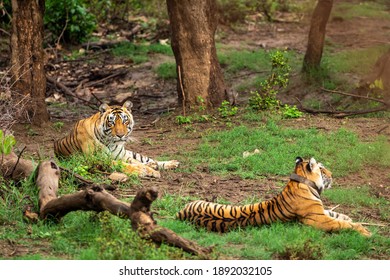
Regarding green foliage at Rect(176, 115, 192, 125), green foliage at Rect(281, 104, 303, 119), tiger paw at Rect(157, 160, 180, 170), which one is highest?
green foliage at Rect(281, 104, 303, 119)

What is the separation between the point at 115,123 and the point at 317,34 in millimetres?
5046

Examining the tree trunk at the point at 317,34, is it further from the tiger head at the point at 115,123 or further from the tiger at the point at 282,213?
the tiger at the point at 282,213

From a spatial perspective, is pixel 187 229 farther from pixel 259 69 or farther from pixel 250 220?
pixel 259 69

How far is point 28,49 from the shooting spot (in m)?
11.4

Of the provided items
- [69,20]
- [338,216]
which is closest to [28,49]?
[69,20]

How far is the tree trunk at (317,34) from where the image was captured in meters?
13.3

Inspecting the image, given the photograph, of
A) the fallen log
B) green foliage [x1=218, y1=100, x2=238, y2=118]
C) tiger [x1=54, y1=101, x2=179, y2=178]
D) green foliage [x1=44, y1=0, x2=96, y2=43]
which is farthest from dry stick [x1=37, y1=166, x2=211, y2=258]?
green foliage [x1=44, y1=0, x2=96, y2=43]

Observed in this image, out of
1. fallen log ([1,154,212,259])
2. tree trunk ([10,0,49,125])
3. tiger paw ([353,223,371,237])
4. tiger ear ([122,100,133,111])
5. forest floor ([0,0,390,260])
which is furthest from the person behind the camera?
tree trunk ([10,0,49,125])

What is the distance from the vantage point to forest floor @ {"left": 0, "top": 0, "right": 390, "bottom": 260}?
8.74 meters

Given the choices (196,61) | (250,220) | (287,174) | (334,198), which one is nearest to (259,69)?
(196,61)

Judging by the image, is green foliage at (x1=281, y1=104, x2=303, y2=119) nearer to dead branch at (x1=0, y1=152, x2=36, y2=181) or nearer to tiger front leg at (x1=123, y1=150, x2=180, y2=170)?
tiger front leg at (x1=123, y1=150, x2=180, y2=170)

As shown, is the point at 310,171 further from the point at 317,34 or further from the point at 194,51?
the point at 317,34

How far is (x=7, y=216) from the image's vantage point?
732 centimetres

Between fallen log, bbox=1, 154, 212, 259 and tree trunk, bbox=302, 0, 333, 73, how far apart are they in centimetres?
678
